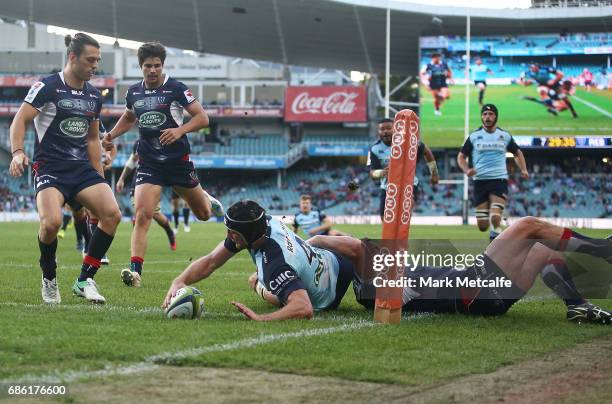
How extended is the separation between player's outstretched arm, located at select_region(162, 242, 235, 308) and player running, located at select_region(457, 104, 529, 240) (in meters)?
7.67

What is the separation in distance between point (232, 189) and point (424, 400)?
5716 centimetres

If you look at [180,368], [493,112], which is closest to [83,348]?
[180,368]

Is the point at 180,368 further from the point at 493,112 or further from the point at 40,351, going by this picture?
the point at 493,112

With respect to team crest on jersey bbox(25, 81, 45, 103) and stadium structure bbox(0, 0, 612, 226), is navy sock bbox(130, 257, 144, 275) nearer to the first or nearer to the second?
team crest on jersey bbox(25, 81, 45, 103)

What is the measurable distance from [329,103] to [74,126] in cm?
5423

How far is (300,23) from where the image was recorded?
173 ft

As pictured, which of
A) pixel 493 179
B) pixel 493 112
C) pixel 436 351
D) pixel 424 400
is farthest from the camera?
pixel 493 179

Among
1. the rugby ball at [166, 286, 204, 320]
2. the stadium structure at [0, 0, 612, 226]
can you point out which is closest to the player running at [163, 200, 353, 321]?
the rugby ball at [166, 286, 204, 320]

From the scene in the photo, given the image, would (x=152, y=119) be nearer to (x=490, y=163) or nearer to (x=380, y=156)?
(x=380, y=156)

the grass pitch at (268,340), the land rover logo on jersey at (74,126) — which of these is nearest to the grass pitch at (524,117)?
the grass pitch at (268,340)

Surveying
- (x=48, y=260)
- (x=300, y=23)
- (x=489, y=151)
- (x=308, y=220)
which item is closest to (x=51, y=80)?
(x=48, y=260)

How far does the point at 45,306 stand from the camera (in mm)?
7184

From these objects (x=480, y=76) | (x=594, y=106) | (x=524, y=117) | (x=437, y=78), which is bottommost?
(x=524, y=117)

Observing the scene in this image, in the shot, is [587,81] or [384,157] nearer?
[384,157]
